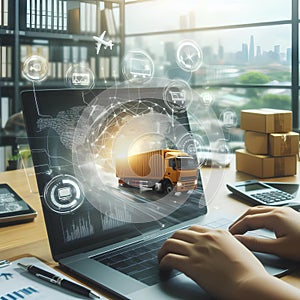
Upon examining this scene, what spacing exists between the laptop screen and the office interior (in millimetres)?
1916

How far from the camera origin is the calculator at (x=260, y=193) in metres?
1.07

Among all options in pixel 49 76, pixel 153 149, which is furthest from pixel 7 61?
pixel 153 149

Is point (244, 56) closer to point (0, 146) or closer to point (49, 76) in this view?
point (49, 76)

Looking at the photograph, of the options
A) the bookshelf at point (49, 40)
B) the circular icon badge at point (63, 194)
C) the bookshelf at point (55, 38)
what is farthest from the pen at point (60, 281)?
the bookshelf at point (55, 38)

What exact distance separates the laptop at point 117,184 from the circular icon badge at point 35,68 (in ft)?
7.57

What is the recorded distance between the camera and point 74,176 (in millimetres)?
794

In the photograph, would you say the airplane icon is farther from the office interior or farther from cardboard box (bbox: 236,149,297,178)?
cardboard box (bbox: 236,149,297,178)

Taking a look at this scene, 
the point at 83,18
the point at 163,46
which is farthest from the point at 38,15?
the point at 163,46

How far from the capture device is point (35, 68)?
10.6 feet

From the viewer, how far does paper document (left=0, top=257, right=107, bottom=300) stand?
1.98 ft

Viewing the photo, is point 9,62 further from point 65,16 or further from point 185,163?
point 185,163

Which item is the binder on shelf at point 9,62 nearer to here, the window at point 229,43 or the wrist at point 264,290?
the window at point 229,43

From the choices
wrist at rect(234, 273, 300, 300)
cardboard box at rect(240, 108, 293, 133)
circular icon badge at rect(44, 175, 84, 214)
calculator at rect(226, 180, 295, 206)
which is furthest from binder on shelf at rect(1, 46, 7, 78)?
wrist at rect(234, 273, 300, 300)

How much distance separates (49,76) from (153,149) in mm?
2791
